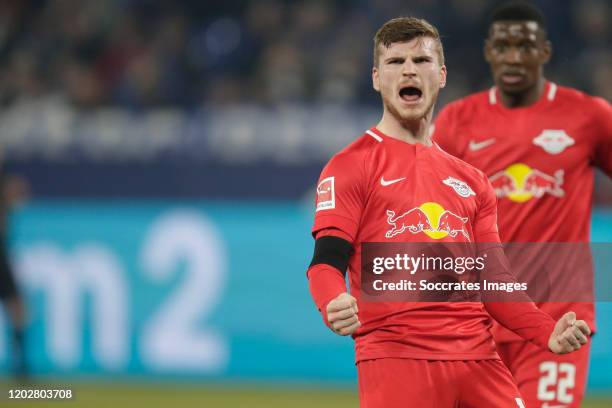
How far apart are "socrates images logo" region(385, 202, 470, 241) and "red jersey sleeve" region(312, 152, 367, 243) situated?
129mm

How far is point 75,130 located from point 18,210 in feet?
4.04

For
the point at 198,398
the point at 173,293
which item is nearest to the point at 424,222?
the point at 198,398

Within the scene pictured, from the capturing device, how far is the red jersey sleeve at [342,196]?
3732mm

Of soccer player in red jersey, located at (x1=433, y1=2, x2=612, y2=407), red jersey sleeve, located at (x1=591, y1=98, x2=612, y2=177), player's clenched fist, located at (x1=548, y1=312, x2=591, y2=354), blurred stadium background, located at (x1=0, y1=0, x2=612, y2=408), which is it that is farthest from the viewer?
blurred stadium background, located at (x1=0, y1=0, x2=612, y2=408)

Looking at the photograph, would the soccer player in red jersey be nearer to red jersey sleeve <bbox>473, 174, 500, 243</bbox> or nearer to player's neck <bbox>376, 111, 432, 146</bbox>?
red jersey sleeve <bbox>473, 174, 500, 243</bbox>

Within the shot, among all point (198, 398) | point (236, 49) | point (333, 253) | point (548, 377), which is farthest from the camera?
point (236, 49)

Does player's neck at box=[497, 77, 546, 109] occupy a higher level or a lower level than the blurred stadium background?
lower

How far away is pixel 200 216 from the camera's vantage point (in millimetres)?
10375

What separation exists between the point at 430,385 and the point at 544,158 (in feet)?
6.04

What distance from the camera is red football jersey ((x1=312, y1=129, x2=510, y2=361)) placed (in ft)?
12.3

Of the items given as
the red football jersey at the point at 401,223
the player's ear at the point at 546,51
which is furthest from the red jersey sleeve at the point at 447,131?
the red football jersey at the point at 401,223

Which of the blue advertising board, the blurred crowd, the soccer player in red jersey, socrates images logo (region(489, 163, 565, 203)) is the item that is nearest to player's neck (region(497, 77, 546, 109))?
the soccer player in red jersey

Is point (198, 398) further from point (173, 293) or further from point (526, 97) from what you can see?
point (526, 97)

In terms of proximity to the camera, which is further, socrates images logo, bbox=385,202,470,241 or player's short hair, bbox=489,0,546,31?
player's short hair, bbox=489,0,546,31
